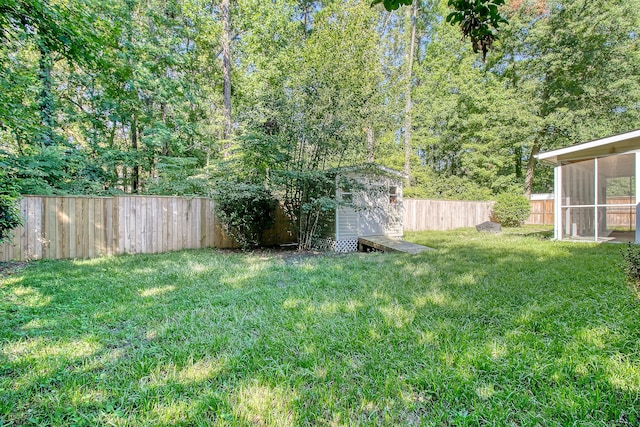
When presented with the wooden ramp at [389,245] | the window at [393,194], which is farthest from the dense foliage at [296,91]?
the wooden ramp at [389,245]

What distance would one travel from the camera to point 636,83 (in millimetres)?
14633

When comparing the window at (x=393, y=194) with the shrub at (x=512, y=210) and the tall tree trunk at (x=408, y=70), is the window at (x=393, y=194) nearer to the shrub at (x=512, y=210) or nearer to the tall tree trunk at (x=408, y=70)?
the tall tree trunk at (x=408, y=70)

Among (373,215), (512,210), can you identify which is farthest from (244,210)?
(512,210)

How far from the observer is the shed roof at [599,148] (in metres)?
7.39

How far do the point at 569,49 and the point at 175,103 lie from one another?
65.1 feet

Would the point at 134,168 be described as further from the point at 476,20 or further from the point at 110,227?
the point at 476,20

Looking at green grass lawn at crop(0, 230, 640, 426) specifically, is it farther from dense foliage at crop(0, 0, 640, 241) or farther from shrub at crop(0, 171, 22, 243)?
dense foliage at crop(0, 0, 640, 241)

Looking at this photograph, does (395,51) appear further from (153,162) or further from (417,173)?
(153,162)

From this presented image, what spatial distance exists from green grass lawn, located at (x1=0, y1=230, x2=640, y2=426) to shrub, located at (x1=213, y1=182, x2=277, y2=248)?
3.44m

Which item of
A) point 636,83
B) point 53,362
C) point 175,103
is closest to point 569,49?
point 636,83

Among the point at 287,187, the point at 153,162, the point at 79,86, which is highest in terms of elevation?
the point at 79,86

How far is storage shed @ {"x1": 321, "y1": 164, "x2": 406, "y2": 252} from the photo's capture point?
8.28 metres

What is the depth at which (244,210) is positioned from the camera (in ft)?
25.5

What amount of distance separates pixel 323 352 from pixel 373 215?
25.5 feet
